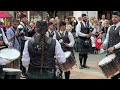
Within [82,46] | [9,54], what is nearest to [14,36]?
[9,54]

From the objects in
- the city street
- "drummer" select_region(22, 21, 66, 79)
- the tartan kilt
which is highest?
"drummer" select_region(22, 21, 66, 79)

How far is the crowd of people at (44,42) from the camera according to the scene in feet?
16.0

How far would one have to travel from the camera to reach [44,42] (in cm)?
484

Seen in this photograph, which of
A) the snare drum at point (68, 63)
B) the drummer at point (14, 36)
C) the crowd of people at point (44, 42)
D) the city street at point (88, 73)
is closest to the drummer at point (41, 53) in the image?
the crowd of people at point (44, 42)

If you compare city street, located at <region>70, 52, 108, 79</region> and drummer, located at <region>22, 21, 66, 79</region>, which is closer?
drummer, located at <region>22, 21, 66, 79</region>

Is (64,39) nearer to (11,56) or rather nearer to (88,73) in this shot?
(11,56)

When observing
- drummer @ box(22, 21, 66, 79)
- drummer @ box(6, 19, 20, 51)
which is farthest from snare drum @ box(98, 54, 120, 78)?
drummer @ box(6, 19, 20, 51)

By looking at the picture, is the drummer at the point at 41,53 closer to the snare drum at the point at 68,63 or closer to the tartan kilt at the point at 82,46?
the snare drum at the point at 68,63

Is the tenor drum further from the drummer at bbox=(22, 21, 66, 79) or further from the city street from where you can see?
the city street

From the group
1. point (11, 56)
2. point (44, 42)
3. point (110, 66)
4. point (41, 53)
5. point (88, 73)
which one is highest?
point (44, 42)

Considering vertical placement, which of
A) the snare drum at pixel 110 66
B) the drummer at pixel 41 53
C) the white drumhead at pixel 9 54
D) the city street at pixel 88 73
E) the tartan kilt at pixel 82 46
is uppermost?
the drummer at pixel 41 53

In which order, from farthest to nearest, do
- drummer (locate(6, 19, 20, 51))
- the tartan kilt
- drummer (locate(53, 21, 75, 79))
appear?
the tartan kilt, drummer (locate(6, 19, 20, 51)), drummer (locate(53, 21, 75, 79))

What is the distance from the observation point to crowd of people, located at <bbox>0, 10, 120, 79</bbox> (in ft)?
16.0
